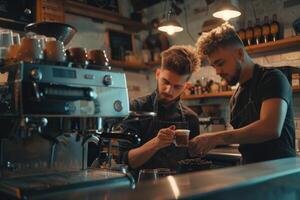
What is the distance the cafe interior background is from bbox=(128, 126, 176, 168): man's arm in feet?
4.73

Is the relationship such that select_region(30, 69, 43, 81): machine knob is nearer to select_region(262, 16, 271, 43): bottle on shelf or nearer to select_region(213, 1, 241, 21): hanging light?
select_region(213, 1, 241, 21): hanging light

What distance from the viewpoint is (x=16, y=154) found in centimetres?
127

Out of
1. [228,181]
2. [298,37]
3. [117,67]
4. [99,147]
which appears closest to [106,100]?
[99,147]

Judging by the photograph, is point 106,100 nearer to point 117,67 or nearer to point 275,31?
point 275,31

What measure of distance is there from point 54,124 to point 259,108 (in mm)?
1067

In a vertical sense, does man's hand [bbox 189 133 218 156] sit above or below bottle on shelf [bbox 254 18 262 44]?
below

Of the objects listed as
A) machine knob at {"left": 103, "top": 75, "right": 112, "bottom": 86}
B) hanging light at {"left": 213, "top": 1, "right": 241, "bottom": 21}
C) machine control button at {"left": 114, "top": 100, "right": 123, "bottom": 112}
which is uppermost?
hanging light at {"left": 213, "top": 1, "right": 241, "bottom": 21}

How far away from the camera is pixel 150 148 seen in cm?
170

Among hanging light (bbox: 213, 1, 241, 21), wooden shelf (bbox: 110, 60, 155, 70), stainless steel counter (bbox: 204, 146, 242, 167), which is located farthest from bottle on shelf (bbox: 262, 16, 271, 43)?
wooden shelf (bbox: 110, 60, 155, 70)

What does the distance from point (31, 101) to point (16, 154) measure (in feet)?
0.85

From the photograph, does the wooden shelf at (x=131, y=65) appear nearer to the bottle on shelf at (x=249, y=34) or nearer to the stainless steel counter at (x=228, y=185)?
the bottle on shelf at (x=249, y=34)

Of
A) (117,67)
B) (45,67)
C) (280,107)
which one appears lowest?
(280,107)

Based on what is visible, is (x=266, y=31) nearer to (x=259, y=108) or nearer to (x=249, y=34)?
(x=249, y=34)

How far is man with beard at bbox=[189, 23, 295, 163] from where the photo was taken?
5.57ft
